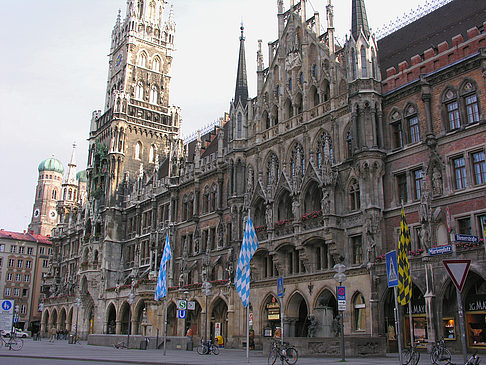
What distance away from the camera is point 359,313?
29766 mm

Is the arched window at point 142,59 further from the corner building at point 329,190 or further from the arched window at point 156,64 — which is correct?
the corner building at point 329,190

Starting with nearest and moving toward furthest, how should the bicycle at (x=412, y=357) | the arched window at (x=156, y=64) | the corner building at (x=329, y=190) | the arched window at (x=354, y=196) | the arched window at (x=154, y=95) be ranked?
the bicycle at (x=412, y=357), the corner building at (x=329, y=190), the arched window at (x=354, y=196), the arched window at (x=154, y=95), the arched window at (x=156, y=64)

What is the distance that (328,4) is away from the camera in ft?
124

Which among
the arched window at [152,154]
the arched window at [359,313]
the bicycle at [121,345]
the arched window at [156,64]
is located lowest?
the bicycle at [121,345]

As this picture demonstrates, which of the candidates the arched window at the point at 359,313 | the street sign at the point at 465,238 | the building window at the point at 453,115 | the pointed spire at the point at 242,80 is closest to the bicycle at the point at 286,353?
the street sign at the point at 465,238

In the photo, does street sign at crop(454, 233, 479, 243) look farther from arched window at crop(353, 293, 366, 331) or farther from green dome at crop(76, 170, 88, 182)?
green dome at crop(76, 170, 88, 182)

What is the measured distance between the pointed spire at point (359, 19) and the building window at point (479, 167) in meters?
11.5

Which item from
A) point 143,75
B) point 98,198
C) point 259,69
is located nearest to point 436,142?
point 259,69

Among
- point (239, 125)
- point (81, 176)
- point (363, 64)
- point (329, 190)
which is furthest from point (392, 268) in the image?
point (81, 176)

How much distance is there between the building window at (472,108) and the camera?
90.0 ft

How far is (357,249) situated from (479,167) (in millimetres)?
8176

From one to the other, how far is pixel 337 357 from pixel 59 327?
5405cm

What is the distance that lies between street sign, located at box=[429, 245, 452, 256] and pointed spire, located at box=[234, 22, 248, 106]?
22.0 meters

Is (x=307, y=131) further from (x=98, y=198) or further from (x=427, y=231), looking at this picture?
(x=98, y=198)
